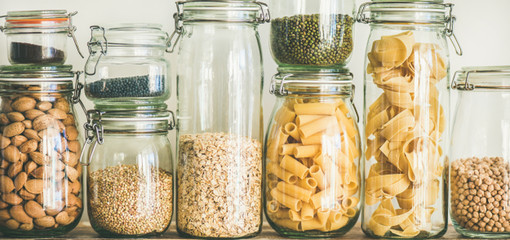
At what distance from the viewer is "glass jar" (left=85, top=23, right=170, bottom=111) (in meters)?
1.17

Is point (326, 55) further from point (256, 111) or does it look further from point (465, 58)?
point (465, 58)

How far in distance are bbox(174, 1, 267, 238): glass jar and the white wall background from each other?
0.17 m

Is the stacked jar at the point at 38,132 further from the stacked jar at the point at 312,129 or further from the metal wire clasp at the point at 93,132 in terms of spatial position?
the stacked jar at the point at 312,129

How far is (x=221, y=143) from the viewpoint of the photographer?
1.16 meters

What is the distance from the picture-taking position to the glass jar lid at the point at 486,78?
1194mm

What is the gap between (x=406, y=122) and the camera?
1.16m

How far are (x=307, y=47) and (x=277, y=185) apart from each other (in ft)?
0.84

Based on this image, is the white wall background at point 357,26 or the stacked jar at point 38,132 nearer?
the stacked jar at point 38,132

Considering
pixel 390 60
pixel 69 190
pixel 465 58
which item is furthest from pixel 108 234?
pixel 465 58

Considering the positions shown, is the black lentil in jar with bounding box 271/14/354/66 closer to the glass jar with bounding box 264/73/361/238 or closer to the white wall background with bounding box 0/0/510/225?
the glass jar with bounding box 264/73/361/238

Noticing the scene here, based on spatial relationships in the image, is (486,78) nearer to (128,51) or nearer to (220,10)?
(220,10)

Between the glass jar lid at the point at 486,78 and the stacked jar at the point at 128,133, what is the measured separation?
1.85ft

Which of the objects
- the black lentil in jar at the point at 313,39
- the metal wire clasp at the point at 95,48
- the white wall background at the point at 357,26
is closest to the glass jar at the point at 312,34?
the black lentil in jar at the point at 313,39

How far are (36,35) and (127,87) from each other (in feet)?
0.71
